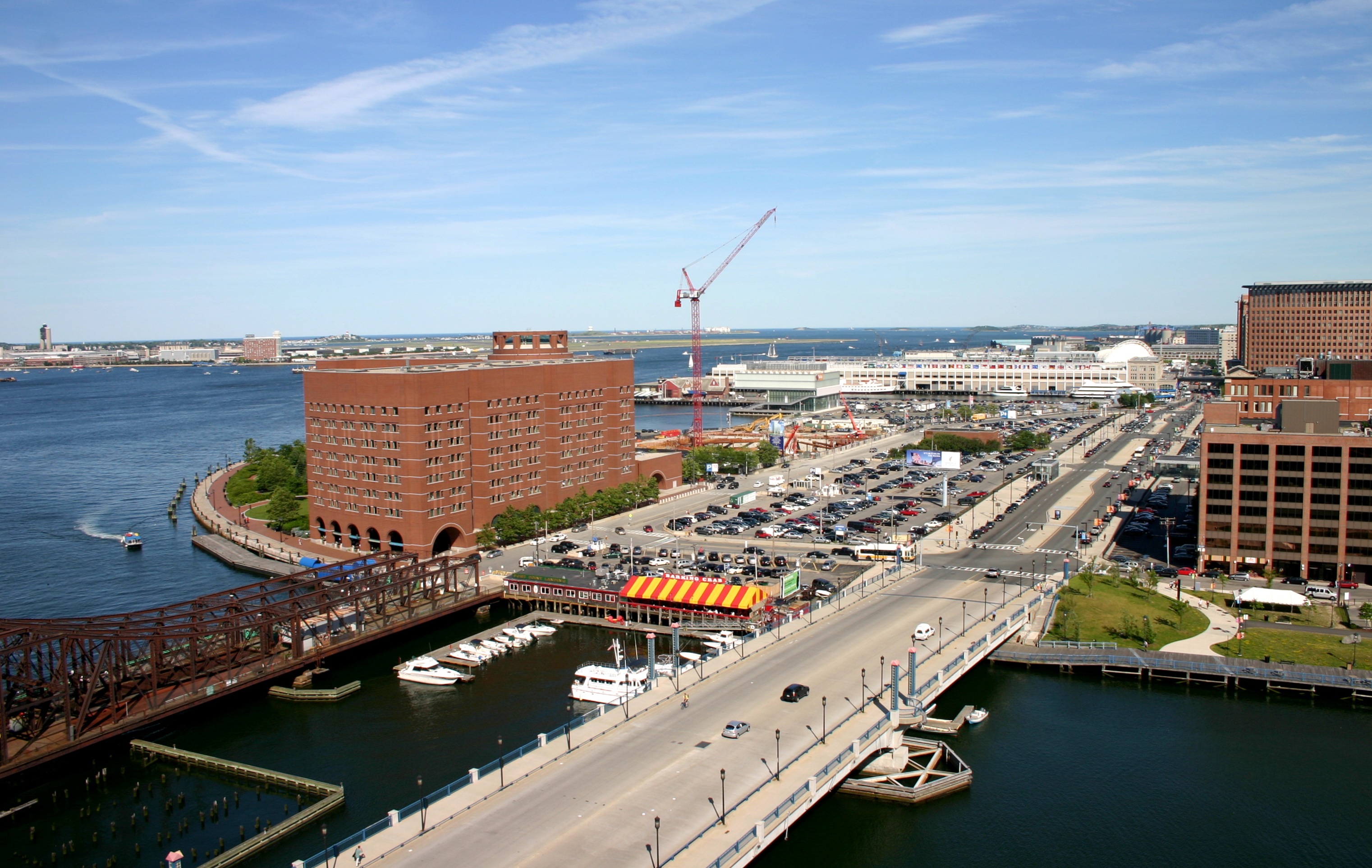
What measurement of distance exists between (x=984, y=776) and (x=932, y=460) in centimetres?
7162

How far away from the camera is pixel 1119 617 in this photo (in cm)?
5250

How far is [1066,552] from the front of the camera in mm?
67312

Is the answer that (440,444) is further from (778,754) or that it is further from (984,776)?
(984,776)

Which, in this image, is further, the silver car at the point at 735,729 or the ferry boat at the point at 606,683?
the ferry boat at the point at 606,683

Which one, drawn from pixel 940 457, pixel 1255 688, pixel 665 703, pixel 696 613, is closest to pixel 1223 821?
pixel 1255 688

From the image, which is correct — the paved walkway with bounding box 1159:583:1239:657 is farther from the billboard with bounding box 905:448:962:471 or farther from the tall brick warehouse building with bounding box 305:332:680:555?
the billboard with bounding box 905:448:962:471

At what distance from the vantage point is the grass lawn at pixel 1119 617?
50.6 meters

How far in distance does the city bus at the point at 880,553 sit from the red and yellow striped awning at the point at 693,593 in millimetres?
12791

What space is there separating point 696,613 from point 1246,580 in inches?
1318

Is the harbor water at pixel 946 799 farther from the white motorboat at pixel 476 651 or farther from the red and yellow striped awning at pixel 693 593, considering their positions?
the red and yellow striped awning at pixel 693 593

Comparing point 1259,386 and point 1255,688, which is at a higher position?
point 1259,386

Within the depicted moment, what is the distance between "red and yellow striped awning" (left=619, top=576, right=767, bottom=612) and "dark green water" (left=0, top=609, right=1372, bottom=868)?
853 cm

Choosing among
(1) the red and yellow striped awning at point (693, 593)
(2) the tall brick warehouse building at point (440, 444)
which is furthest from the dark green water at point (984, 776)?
(2) the tall brick warehouse building at point (440, 444)

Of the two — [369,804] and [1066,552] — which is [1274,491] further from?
[369,804]
